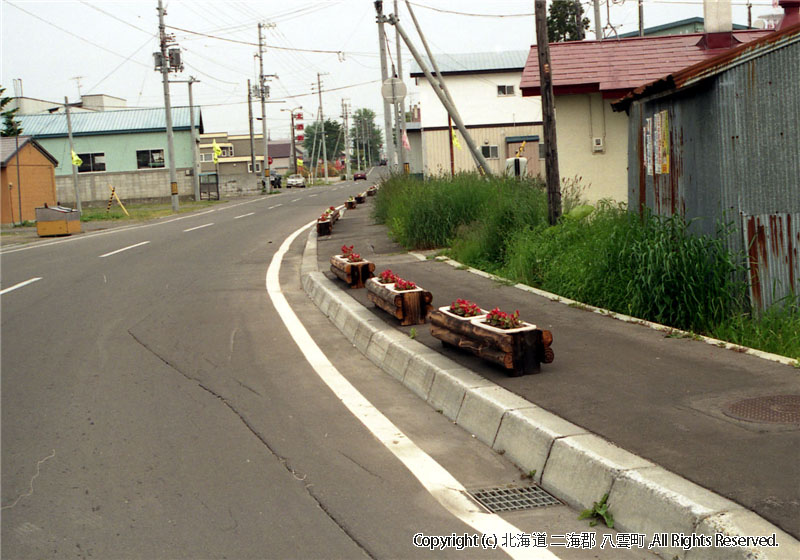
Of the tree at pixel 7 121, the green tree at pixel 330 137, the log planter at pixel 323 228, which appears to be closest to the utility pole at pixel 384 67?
the log planter at pixel 323 228

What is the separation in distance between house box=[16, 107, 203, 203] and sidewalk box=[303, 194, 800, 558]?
50.3m

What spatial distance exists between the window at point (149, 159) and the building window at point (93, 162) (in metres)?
2.45

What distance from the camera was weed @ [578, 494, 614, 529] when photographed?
12.8 ft

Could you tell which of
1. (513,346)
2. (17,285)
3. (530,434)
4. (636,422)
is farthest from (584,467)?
(17,285)

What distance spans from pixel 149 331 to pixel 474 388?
4.84 metres

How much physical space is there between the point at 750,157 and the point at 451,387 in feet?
11.9

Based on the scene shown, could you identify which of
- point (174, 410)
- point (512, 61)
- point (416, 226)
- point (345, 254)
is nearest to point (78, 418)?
point (174, 410)

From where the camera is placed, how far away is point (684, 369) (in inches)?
231

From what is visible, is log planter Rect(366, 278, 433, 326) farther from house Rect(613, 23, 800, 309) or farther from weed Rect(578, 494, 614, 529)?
weed Rect(578, 494, 614, 529)

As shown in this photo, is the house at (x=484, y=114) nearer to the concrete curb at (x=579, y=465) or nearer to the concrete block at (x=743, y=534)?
the concrete curb at (x=579, y=465)

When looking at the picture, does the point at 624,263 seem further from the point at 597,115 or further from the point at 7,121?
the point at 7,121

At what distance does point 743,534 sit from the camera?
327 cm

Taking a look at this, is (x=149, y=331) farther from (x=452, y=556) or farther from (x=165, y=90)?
(x=165, y=90)

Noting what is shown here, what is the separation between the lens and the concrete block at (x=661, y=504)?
3510mm
